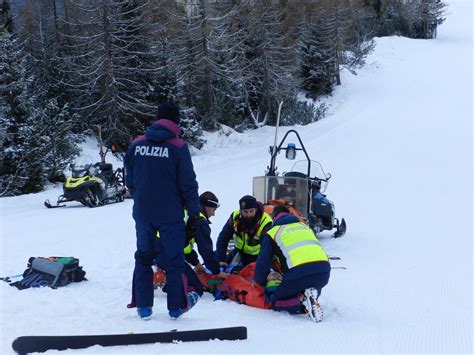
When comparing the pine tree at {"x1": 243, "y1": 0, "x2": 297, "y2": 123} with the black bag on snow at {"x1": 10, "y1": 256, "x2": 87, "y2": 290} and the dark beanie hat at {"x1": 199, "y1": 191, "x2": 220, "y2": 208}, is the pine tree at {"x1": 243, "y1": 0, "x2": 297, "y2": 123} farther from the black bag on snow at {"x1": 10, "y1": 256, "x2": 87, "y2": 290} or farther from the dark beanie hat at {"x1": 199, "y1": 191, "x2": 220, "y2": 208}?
the black bag on snow at {"x1": 10, "y1": 256, "x2": 87, "y2": 290}

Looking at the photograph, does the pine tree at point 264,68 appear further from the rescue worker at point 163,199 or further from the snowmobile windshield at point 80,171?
the rescue worker at point 163,199

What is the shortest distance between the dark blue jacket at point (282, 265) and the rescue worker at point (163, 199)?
0.86 meters

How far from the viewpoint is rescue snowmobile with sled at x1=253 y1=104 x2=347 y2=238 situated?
8078 millimetres

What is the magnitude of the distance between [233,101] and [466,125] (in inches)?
407

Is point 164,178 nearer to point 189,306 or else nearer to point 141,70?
point 189,306

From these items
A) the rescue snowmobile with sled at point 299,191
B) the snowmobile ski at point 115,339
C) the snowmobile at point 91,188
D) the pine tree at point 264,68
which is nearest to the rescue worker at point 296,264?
the snowmobile ski at point 115,339

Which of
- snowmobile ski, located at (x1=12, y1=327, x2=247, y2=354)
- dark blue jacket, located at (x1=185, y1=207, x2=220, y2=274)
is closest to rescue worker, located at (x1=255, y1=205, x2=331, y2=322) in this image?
dark blue jacket, located at (x1=185, y1=207, x2=220, y2=274)

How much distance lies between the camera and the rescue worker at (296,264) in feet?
15.5

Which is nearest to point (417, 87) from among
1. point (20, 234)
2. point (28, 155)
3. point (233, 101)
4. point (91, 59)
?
point (233, 101)

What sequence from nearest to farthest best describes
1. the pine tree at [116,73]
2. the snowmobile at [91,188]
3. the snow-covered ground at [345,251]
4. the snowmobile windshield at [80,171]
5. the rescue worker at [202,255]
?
1. the snow-covered ground at [345,251]
2. the rescue worker at [202,255]
3. the snowmobile at [91,188]
4. the snowmobile windshield at [80,171]
5. the pine tree at [116,73]

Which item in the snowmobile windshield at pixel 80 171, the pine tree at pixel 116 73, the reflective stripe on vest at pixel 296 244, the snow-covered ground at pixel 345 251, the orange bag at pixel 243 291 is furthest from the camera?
the pine tree at pixel 116 73

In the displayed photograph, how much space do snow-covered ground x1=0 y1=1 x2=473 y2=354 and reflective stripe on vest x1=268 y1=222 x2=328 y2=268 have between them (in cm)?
51

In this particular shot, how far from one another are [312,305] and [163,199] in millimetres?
1559

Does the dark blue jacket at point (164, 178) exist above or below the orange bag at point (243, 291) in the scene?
above
